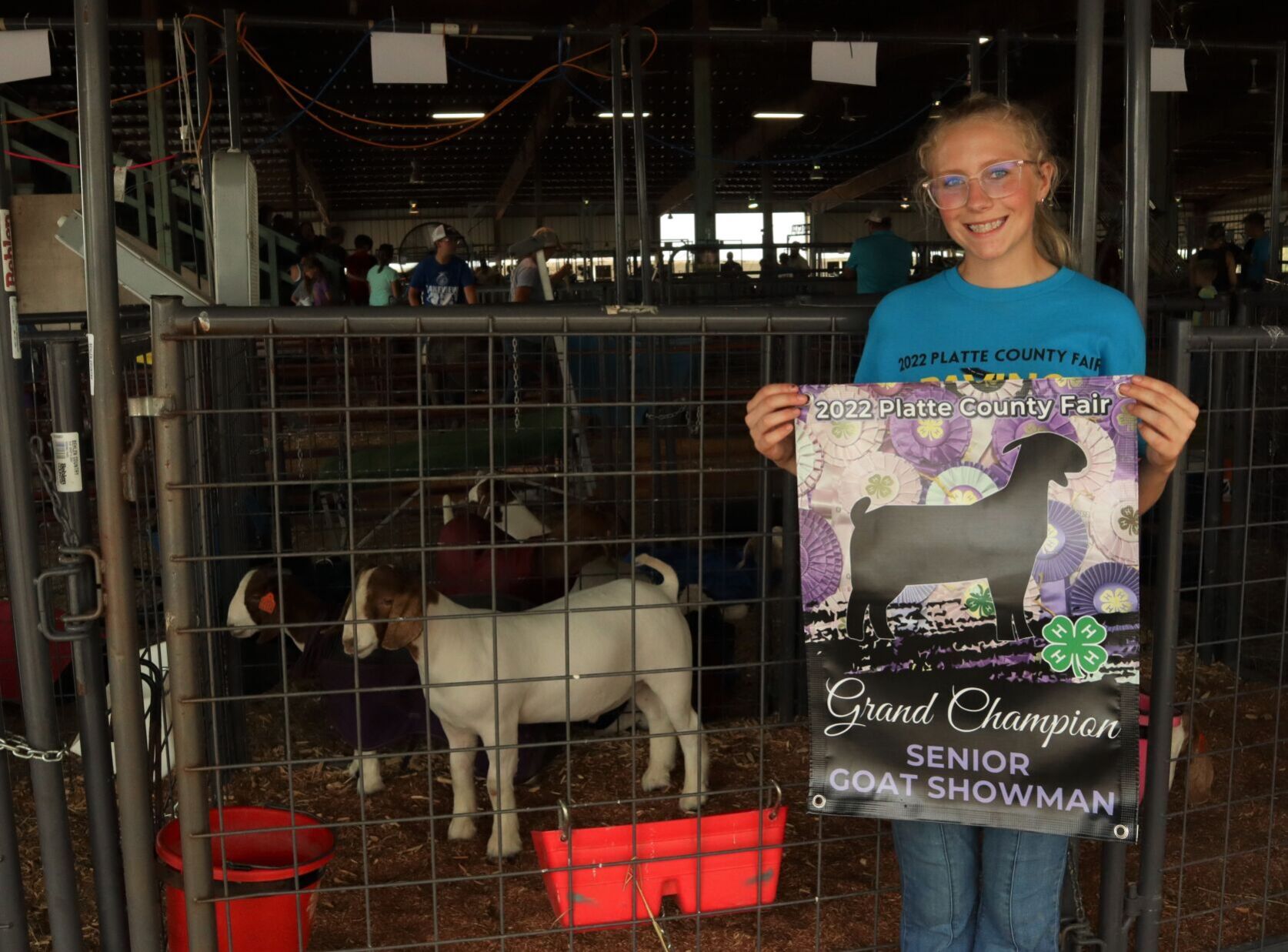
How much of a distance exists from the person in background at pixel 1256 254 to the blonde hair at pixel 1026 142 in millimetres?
8073

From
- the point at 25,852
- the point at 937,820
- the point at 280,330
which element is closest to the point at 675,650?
the point at 937,820

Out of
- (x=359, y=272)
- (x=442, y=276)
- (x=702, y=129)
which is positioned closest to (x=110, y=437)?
(x=442, y=276)

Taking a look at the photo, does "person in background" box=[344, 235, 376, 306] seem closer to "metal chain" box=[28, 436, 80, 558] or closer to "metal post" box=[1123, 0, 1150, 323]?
"metal chain" box=[28, 436, 80, 558]

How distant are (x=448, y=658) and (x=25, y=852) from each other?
5.15 feet

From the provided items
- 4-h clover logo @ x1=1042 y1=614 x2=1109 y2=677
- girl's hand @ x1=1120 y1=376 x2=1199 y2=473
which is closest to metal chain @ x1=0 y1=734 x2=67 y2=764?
4-h clover logo @ x1=1042 y1=614 x2=1109 y2=677

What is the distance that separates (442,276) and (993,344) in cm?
853

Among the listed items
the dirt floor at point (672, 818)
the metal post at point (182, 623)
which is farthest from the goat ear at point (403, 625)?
the metal post at point (182, 623)

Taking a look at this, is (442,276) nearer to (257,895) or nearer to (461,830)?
(461,830)

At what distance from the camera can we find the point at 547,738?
14.1ft

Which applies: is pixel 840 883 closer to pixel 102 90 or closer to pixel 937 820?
pixel 937 820

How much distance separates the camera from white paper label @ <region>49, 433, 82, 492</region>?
2.14m

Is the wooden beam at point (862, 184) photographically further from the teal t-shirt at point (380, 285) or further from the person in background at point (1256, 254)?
the teal t-shirt at point (380, 285)

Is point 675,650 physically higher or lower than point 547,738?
higher

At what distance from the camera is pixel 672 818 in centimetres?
368
